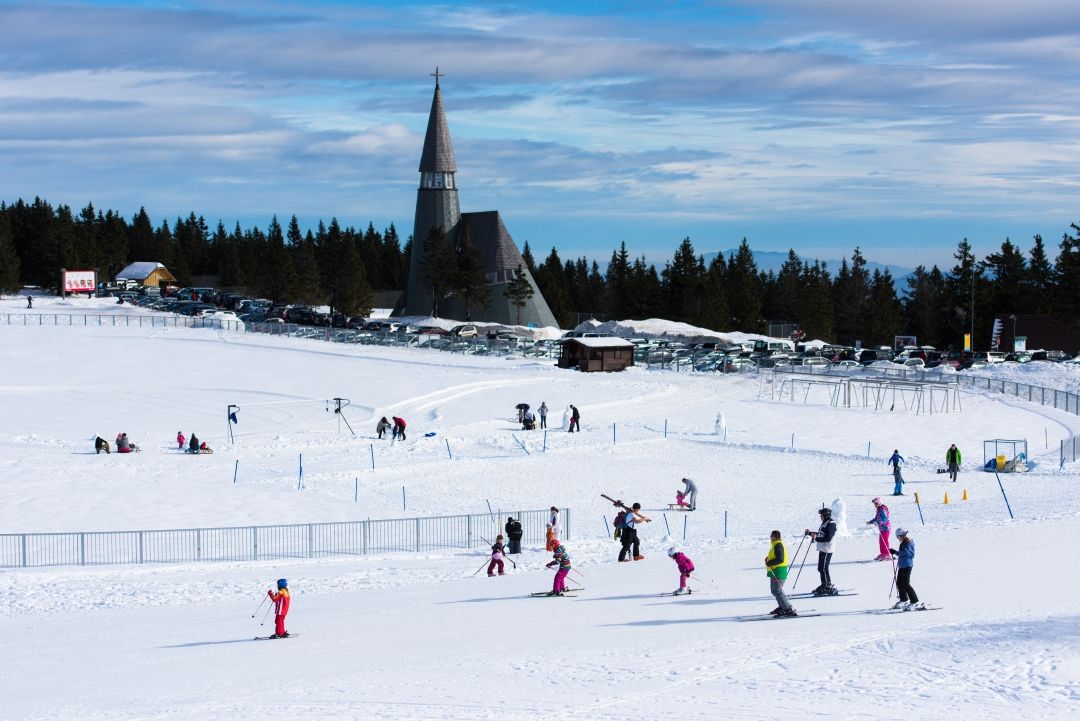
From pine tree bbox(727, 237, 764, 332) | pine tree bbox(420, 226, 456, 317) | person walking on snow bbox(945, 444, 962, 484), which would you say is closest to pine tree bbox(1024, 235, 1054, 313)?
pine tree bbox(727, 237, 764, 332)

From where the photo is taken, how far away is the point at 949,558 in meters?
21.8

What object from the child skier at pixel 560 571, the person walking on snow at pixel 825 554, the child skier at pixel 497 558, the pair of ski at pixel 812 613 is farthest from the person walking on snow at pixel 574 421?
the pair of ski at pixel 812 613

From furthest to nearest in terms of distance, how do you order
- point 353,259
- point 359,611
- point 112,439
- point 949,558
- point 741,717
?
point 353,259
point 112,439
point 949,558
point 359,611
point 741,717

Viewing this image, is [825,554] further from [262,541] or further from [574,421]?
[574,421]

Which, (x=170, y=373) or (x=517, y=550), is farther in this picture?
(x=170, y=373)

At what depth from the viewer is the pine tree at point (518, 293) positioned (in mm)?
87062

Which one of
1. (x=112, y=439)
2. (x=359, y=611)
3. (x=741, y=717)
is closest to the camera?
(x=741, y=717)

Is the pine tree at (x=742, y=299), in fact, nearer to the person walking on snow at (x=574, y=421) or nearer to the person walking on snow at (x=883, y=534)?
the person walking on snow at (x=574, y=421)

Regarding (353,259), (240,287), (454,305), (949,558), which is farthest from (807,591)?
(240,287)

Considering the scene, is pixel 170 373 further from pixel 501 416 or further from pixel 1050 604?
pixel 1050 604

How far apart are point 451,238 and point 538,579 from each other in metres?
70.3

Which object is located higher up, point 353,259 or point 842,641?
point 353,259

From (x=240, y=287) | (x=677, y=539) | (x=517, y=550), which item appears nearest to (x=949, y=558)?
(x=677, y=539)

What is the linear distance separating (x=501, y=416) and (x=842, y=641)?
31612mm
